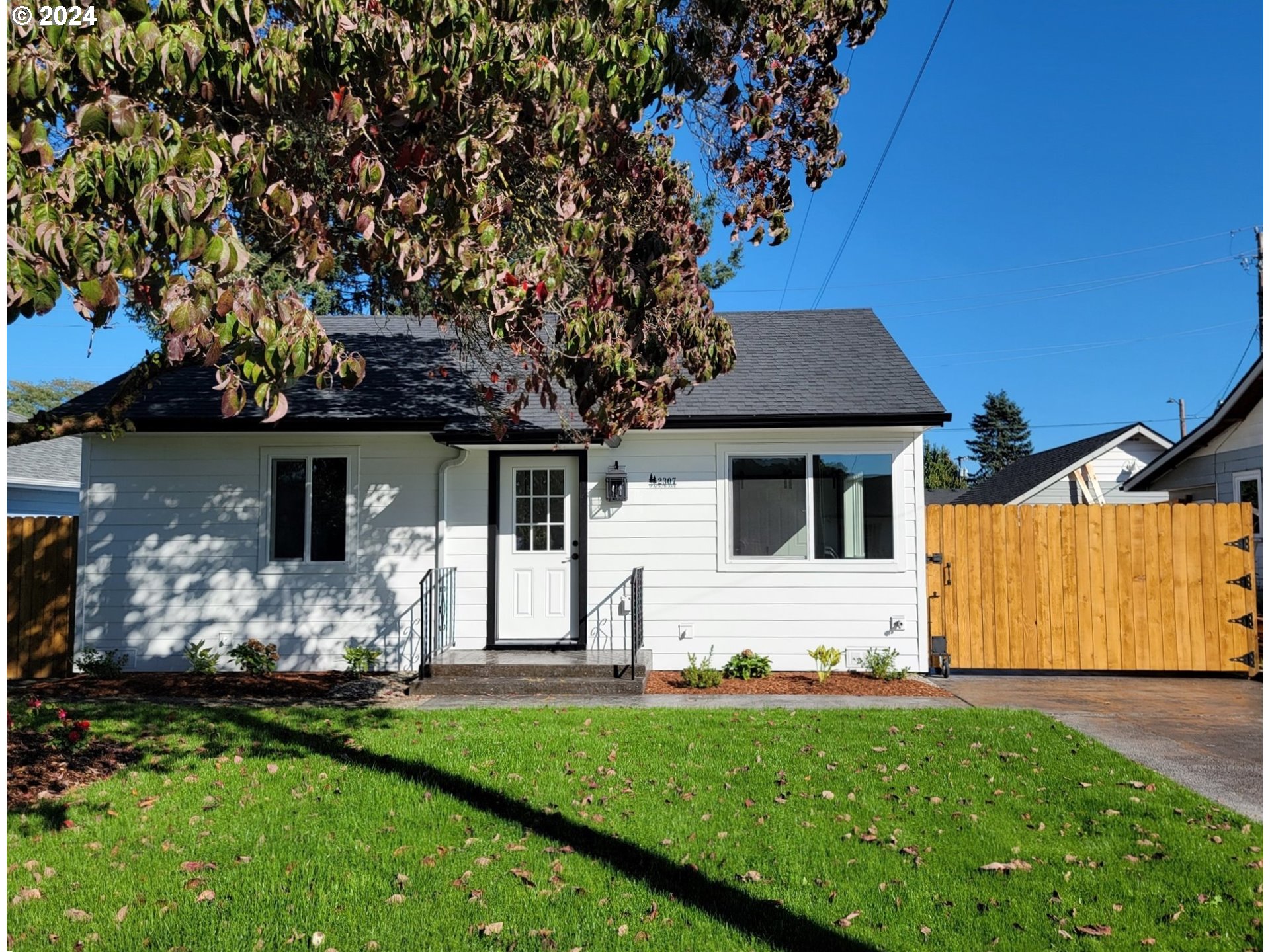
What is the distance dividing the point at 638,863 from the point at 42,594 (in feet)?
31.1

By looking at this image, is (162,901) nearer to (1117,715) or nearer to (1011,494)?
(1117,715)

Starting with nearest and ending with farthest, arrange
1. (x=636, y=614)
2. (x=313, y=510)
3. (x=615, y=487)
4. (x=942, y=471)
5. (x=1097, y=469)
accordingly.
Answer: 1. (x=636, y=614)
2. (x=615, y=487)
3. (x=313, y=510)
4. (x=1097, y=469)
5. (x=942, y=471)

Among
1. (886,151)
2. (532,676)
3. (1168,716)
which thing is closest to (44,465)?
(532,676)

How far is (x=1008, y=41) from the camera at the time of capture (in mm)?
11188

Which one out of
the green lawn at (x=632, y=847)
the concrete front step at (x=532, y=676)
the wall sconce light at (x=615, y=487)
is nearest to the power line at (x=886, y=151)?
the wall sconce light at (x=615, y=487)

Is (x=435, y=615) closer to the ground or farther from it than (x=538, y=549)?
closer to the ground

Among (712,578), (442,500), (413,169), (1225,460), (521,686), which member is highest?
(413,169)

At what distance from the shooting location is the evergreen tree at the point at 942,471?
56.8 meters

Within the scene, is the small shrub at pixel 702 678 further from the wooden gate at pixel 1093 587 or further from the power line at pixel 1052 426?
the power line at pixel 1052 426

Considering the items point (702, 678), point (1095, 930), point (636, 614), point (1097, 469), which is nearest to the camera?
point (1095, 930)

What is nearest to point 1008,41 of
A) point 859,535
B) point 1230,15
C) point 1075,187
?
point 1230,15

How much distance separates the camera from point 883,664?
30.5 feet

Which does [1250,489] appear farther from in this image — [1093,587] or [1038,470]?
[1038,470]

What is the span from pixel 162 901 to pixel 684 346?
4.52 m
